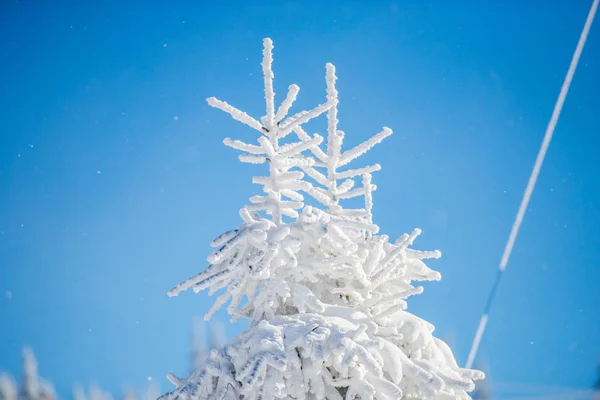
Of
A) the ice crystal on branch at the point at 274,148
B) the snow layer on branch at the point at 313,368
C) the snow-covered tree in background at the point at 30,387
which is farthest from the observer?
the snow-covered tree in background at the point at 30,387

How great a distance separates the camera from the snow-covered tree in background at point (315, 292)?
3.27 meters

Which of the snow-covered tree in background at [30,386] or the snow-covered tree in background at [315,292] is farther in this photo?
the snow-covered tree in background at [30,386]

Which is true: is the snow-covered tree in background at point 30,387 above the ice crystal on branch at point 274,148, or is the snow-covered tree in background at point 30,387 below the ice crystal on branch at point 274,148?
above

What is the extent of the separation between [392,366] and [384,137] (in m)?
2.27

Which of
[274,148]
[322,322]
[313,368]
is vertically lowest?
[313,368]

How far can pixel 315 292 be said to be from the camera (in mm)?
4410

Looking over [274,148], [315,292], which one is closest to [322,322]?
[315,292]

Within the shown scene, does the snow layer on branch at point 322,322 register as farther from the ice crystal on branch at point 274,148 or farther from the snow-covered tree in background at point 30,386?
the snow-covered tree in background at point 30,386

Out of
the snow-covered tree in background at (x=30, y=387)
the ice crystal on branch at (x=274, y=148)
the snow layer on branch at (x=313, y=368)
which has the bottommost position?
the snow layer on branch at (x=313, y=368)

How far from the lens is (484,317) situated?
19.9ft

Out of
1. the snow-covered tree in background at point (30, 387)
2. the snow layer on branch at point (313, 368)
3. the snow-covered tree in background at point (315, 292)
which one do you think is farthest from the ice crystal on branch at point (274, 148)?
the snow-covered tree in background at point (30, 387)

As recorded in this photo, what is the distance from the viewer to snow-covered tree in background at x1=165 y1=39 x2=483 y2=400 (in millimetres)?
3268

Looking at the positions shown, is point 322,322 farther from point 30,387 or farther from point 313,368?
point 30,387

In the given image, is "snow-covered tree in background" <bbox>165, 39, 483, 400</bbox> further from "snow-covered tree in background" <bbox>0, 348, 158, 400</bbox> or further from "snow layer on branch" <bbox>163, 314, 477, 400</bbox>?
"snow-covered tree in background" <bbox>0, 348, 158, 400</bbox>
